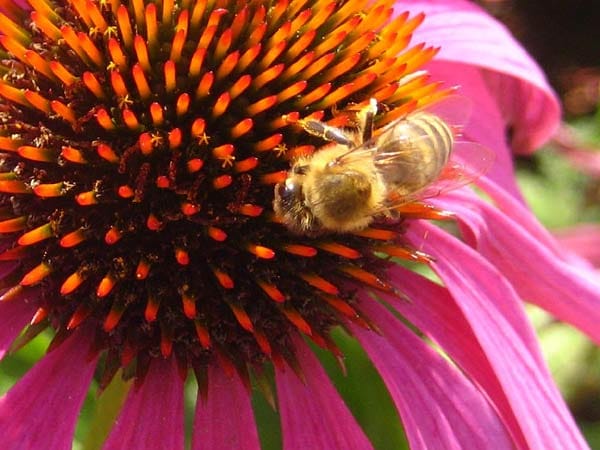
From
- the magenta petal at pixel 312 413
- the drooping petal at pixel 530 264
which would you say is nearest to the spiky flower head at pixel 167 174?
the magenta petal at pixel 312 413

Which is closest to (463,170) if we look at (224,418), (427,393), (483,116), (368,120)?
(368,120)

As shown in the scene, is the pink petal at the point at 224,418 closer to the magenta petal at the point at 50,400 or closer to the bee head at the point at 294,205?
the magenta petal at the point at 50,400

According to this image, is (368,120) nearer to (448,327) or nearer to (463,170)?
(463,170)

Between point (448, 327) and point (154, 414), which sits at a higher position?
point (154, 414)

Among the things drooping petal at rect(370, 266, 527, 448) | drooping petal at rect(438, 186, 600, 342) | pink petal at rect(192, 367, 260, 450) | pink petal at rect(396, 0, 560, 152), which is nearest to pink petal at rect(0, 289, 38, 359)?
pink petal at rect(192, 367, 260, 450)

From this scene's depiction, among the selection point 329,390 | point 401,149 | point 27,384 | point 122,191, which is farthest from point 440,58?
point 27,384

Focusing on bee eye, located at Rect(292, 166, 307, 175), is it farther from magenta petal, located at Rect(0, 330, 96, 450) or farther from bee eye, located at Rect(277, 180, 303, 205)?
magenta petal, located at Rect(0, 330, 96, 450)

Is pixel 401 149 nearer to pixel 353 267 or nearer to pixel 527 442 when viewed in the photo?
pixel 353 267
